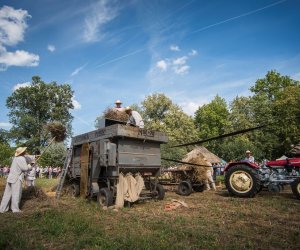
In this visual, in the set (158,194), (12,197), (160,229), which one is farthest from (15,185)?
(160,229)

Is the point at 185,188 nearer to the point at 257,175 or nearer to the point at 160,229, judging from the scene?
the point at 257,175

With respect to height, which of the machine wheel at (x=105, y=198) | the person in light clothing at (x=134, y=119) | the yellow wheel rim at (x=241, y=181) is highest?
the person in light clothing at (x=134, y=119)

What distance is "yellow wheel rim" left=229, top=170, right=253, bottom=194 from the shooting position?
9.61 metres

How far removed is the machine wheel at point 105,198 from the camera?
8141 millimetres

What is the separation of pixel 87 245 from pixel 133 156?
14.7 feet

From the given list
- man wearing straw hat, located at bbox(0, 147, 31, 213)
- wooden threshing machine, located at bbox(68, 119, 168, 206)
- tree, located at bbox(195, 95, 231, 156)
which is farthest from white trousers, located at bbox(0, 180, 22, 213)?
tree, located at bbox(195, 95, 231, 156)

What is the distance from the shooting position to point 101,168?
29.6 ft

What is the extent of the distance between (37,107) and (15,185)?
47.4m

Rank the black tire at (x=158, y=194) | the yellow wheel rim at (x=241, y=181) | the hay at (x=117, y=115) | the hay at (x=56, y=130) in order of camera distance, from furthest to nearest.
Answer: the hay at (x=56, y=130)
the hay at (x=117, y=115)
the black tire at (x=158, y=194)
the yellow wheel rim at (x=241, y=181)

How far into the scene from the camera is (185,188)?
12047 mm

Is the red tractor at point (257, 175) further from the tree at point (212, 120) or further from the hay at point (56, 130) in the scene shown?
the tree at point (212, 120)

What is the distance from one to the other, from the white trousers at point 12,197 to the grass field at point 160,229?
0.62 meters

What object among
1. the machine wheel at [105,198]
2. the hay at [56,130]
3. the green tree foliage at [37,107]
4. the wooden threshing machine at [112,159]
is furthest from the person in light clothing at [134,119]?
the green tree foliage at [37,107]

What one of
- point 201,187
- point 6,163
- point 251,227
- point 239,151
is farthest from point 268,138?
point 251,227
